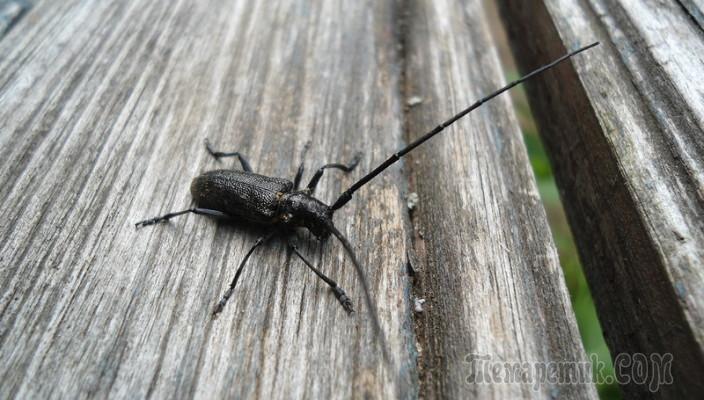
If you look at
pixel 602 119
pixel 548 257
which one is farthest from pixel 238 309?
pixel 602 119

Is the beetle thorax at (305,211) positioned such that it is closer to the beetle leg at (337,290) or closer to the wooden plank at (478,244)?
the beetle leg at (337,290)

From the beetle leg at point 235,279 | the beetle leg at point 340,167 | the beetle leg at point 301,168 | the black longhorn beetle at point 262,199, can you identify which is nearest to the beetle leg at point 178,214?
the black longhorn beetle at point 262,199

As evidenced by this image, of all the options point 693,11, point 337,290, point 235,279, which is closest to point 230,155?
point 235,279

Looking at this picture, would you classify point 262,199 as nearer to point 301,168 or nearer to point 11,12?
point 301,168

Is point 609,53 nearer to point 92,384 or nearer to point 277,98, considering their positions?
point 277,98

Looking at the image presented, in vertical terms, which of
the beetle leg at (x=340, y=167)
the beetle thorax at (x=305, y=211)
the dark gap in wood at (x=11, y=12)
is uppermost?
the dark gap in wood at (x=11, y=12)

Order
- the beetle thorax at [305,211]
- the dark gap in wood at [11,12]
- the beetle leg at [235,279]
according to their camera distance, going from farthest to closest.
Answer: the dark gap in wood at [11,12] → the beetle thorax at [305,211] → the beetle leg at [235,279]
